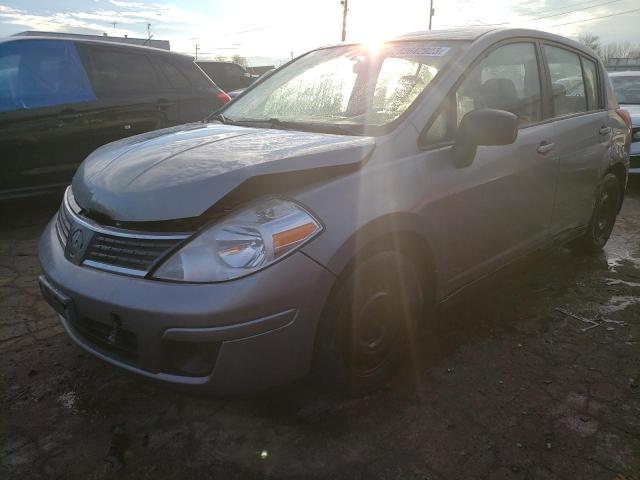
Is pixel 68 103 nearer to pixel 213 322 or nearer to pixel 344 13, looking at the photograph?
pixel 213 322

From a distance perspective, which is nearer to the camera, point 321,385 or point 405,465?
point 405,465

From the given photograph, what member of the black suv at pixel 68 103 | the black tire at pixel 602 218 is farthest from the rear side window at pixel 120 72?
the black tire at pixel 602 218

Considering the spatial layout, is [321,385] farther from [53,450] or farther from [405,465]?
[53,450]

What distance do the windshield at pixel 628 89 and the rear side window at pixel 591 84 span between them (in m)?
4.86

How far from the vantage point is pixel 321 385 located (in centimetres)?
225

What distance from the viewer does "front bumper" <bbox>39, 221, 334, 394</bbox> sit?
181cm

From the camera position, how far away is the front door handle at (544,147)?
10.3ft

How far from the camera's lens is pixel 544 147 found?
3.18 m

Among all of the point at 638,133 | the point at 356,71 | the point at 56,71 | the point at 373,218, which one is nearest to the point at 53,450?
the point at 373,218

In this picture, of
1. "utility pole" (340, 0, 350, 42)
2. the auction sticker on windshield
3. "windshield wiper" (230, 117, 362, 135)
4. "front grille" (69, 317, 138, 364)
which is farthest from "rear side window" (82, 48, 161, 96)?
"utility pole" (340, 0, 350, 42)

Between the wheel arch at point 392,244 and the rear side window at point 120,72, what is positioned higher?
the rear side window at point 120,72

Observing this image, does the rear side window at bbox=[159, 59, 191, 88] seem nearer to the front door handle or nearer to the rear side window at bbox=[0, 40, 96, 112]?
the rear side window at bbox=[0, 40, 96, 112]

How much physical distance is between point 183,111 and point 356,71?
3163 mm

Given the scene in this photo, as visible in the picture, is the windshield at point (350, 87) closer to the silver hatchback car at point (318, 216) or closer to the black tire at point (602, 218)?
the silver hatchback car at point (318, 216)
